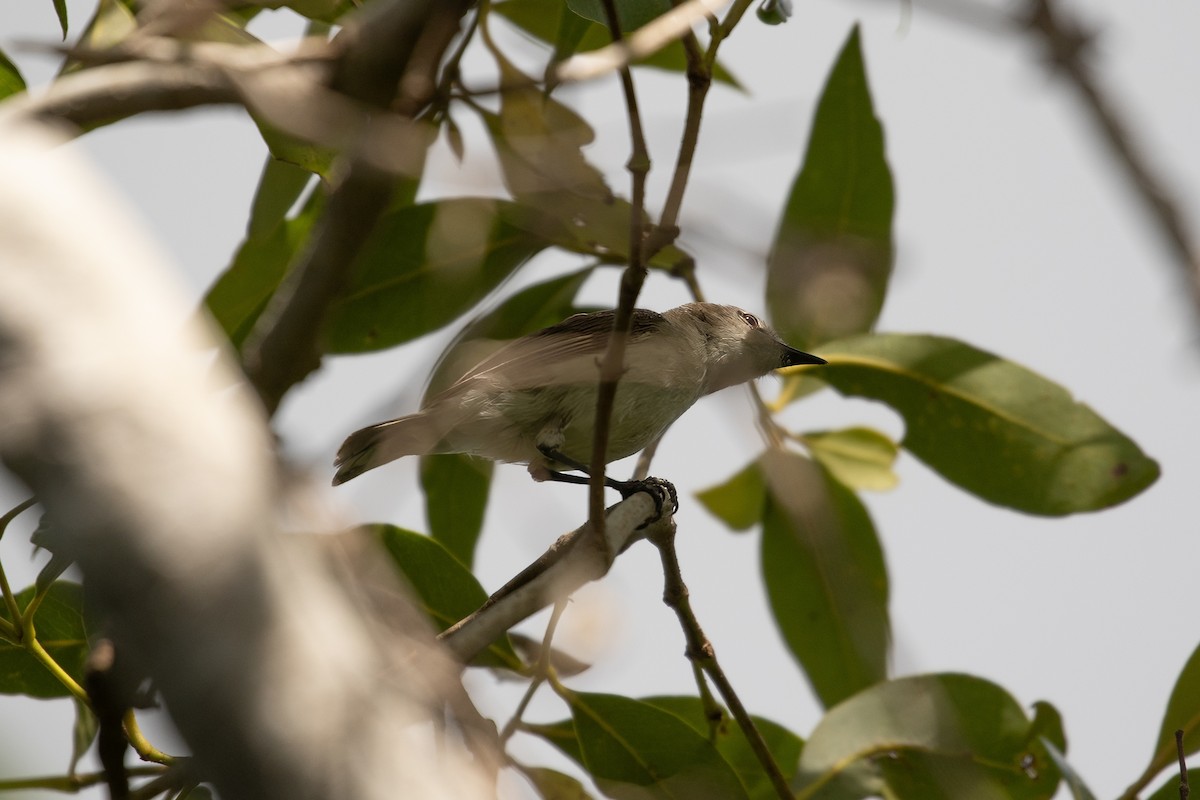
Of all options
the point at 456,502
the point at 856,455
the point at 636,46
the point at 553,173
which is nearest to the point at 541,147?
the point at 553,173

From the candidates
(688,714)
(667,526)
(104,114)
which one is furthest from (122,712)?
(688,714)

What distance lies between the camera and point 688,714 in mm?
3848

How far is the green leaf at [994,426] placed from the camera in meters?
3.86

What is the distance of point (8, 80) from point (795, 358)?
3.26 meters

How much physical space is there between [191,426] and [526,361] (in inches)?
124

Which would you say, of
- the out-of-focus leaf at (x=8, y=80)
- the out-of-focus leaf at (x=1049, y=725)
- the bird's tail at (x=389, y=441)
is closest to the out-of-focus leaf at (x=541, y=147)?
the bird's tail at (x=389, y=441)

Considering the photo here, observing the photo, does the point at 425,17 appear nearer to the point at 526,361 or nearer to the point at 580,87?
the point at 580,87

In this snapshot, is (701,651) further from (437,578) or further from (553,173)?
(553,173)

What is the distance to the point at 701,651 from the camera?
3193mm

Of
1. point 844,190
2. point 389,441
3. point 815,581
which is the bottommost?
point 389,441

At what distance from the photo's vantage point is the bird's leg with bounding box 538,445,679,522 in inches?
137

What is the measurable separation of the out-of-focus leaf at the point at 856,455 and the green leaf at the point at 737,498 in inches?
12.5

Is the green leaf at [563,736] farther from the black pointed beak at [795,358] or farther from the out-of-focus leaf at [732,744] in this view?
the black pointed beak at [795,358]

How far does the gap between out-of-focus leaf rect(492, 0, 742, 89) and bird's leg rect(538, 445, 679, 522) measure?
1375mm
